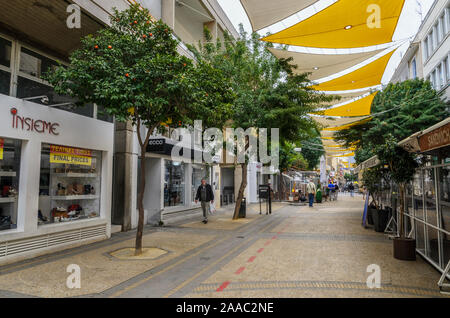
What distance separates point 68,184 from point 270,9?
28.5ft

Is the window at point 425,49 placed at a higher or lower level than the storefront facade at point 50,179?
higher

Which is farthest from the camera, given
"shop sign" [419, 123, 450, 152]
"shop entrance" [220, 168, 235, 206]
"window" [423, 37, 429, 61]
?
"shop entrance" [220, 168, 235, 206]

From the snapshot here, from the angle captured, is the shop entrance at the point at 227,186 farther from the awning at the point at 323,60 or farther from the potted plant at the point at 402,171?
the potted plant at the point at 402,171

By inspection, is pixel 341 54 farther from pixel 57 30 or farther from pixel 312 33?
pixel 57 30

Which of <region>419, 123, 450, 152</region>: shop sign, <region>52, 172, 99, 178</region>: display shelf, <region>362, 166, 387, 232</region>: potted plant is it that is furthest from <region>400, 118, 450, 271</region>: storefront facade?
<region>52, 172, 99, 178</region>: display shelf

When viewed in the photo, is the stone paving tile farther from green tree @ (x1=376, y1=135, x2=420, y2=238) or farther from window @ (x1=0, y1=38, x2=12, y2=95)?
green tree @ (x1=376, y1=135, x2=420, y2=238)

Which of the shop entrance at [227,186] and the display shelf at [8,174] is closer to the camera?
A: the display shelf at [8,174]

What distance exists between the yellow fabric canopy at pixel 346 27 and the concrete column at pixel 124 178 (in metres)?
6.78

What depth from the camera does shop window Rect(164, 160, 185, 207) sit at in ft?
46.4

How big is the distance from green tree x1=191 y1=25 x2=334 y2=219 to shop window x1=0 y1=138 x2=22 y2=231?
25.5 ft

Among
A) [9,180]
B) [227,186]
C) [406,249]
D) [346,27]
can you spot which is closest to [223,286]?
[406,249]

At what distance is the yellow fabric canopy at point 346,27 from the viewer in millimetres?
9500

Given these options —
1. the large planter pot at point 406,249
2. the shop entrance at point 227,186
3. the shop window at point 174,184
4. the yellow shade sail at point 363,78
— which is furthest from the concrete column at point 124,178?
the shop entrance at point 227,186
